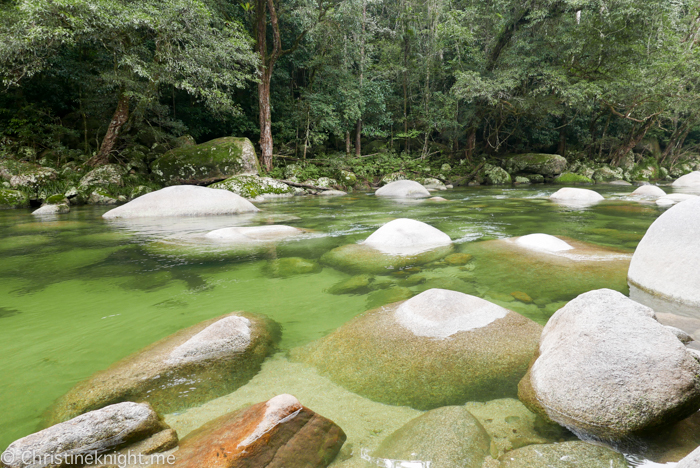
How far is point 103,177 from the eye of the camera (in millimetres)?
11719

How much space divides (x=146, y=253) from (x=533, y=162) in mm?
19820

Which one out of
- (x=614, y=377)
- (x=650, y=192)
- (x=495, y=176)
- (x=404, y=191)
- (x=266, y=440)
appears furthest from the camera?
(x=495, y=176)

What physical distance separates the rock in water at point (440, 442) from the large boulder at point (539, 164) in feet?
67.5

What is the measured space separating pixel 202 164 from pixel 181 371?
1233 centimetres

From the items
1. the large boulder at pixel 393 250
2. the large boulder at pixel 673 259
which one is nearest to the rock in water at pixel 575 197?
the large boulder at pixel 393 250

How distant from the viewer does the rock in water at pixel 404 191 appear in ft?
44.3

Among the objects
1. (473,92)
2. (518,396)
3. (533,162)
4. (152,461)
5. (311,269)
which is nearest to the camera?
(152,461)

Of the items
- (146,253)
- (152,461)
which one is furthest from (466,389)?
(146,253)

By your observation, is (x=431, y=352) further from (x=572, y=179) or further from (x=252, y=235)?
(x=572, y=179)

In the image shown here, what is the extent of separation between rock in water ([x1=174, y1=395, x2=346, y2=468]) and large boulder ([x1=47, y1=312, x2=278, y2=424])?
1.15 feet

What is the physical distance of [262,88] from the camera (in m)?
15.0

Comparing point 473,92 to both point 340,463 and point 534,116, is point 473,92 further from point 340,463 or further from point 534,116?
point 340,463

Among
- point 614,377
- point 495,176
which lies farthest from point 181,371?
point 495,176

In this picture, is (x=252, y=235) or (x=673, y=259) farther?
(x=252, y=235)
